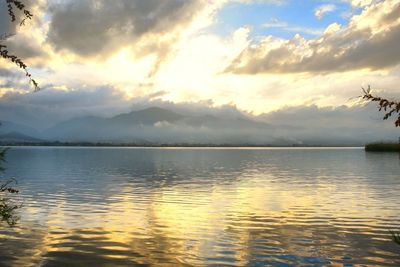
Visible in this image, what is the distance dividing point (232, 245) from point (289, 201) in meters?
22.3

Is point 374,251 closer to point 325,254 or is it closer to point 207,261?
point 325,254

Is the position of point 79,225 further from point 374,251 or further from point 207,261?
point 374,251

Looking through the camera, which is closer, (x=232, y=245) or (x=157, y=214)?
(x=232, y=245)

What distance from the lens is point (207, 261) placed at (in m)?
21.4

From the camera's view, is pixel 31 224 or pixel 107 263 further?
pixel 31 224

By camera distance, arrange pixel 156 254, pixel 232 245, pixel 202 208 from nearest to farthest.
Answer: pixel 156 254 < pixel 232 245 < pixel 202 208

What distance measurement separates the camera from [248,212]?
38.2 metres

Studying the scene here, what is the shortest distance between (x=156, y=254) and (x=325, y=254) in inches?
352

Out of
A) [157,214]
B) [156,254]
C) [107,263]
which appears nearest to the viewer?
[107,263]

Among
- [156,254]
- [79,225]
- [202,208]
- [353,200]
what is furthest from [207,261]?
[353,200]

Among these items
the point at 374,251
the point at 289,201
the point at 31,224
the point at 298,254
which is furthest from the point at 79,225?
the point at 289,201

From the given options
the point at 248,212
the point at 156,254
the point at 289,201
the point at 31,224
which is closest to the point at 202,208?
the point at 248,212

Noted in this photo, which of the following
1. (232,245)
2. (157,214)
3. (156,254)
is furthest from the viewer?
(157,214)

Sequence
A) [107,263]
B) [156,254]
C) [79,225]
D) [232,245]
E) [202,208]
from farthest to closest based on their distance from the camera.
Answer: [202,208] < [79,225] < [232,245] < [156,254] < [107,263]
